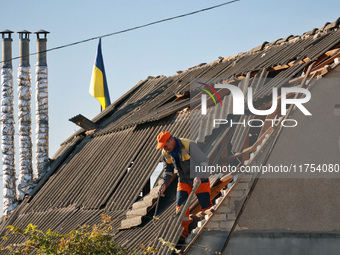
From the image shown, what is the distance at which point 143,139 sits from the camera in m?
19.1

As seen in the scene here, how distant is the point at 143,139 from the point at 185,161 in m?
5.39

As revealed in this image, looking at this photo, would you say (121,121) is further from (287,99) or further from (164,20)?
(287,99)

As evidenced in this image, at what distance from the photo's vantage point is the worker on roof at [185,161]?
13.6m

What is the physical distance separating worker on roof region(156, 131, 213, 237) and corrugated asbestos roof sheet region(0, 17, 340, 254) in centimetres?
51

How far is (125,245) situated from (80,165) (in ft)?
26.2

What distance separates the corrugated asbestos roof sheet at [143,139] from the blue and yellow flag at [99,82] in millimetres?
6004

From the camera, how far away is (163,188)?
1469cm

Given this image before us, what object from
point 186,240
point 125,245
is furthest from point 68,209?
point 186,240

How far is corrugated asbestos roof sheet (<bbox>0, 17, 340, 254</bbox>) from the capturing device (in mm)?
15500

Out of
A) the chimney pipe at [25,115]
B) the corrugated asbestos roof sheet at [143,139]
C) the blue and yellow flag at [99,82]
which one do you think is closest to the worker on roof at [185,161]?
the corrugated asbestos roof sheet at [143,139]
